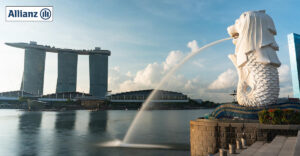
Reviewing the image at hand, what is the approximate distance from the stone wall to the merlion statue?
18.3ft

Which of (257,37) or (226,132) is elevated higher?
(257,37)

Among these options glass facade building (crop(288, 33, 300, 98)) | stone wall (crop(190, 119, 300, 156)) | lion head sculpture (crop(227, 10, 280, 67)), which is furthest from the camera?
glass facade building (crop(288, 33, 300, 98))

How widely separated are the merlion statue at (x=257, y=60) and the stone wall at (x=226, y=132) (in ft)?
18.3

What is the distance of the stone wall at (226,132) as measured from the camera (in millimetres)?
16062

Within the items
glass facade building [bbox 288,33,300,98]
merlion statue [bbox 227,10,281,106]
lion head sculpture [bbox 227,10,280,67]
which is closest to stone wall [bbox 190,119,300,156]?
merlion statue [bbox 227,10,281,106]

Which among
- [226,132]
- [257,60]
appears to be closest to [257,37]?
[257,60]

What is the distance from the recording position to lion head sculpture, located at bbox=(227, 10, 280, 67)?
23.2 meters

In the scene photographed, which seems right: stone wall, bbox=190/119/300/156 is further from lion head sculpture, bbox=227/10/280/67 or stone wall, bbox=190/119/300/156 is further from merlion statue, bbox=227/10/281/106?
lion head sculpture, bbox=227/10/280/67

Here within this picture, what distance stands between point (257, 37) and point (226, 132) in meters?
12.0

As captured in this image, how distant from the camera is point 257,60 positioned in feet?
75.1

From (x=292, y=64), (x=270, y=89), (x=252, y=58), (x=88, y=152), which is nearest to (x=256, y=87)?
(x=270, y=89)

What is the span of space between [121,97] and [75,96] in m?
43.1

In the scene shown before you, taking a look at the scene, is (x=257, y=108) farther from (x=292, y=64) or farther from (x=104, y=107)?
(x=104, y=107)

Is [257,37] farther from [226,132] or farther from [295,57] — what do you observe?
[295,57]
